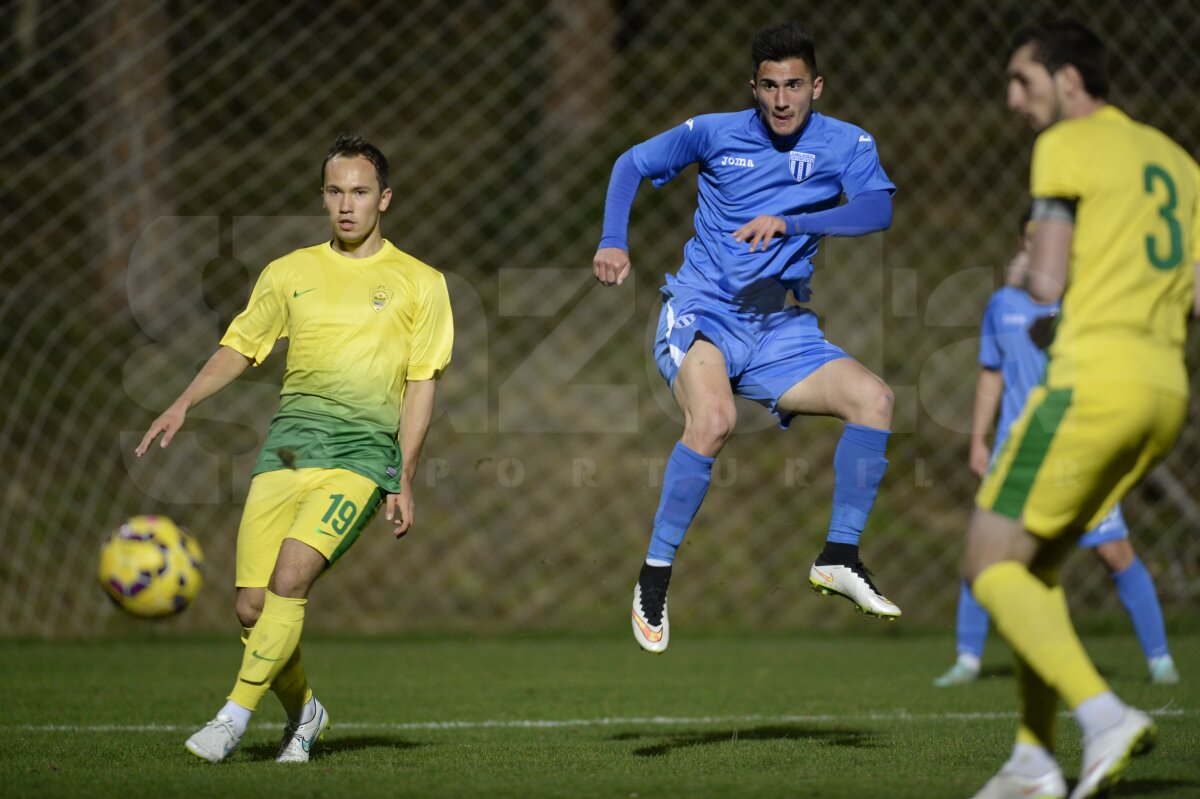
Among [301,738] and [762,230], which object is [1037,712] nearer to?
[762,230]

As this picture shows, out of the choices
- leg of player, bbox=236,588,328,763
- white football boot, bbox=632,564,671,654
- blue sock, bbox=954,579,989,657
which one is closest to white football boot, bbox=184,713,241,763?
leg of player, bbox=236,588,328,763

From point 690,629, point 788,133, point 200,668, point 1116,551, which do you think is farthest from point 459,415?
point 788,133

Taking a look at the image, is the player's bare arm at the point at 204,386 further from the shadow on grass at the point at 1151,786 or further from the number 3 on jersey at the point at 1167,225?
the shadow on grass at the point at 1151,786

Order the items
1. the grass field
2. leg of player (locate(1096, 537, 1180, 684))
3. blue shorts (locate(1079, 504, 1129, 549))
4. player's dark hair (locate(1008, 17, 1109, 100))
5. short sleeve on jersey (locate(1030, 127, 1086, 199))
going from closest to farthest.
Answer: short sleeve on jersey (locate(1030, 127, 1086, 199))
player's dark hair (locate(1008, 17, 1109, 100))
the grass field
blue shorts (locate(1079, 504, 1129, 549))
leg of player (locate(1096, 537, 1180, 684))

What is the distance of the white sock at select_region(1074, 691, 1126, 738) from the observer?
10.8 ft

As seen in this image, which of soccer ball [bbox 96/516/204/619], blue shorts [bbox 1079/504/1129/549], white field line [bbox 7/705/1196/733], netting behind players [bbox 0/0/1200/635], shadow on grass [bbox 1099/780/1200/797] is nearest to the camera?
shadow on grass [bbox 1099/780/1200/797]

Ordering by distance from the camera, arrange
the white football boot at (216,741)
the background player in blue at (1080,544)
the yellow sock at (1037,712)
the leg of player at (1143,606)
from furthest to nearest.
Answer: the leg of player at (1143,606) → the background player in blue at (1080,544) → the white football boot at (216,741) → the yellow sock at (1037,712)

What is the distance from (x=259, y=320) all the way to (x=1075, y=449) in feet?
9.49

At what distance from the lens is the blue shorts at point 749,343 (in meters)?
5.20

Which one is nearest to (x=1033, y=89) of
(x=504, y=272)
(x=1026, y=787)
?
(x=1026, y=787)

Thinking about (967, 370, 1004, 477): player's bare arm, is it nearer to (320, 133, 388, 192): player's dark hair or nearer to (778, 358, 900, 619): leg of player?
(778, 358, 900, 619): leg of player

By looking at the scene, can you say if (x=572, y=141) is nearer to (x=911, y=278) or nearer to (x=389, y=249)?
(x=911, y=278)

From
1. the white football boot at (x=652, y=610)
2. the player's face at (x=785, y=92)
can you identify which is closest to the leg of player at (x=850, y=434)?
the white football boot at (x=652, y=610)

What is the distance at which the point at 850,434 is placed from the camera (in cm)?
519
